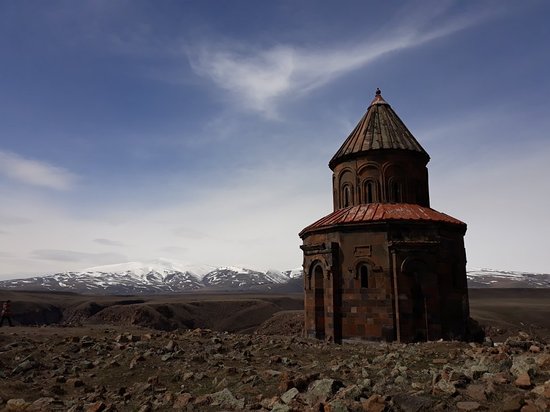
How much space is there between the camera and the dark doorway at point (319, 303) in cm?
1669

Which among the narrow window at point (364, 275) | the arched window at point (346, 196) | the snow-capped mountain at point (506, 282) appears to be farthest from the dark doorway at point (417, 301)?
the snow-capped mountain at point (506, 282)

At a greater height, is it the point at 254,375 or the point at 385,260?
the point at 385,260

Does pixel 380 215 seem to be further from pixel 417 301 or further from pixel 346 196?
pixel 417 301

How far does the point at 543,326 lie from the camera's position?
35500mm

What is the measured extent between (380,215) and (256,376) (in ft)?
28.4

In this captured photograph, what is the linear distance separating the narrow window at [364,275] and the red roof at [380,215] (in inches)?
66.4

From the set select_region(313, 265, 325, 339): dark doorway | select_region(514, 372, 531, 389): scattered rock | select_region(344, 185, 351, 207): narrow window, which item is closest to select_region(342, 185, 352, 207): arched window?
select_region(344, 185, 351, 207): narrow window

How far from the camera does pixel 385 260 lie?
1549cm

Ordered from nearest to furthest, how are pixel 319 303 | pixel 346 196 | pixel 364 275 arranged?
pixel 364 275 < pixel 319 303 < pixel 346 196

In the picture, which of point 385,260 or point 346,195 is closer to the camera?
point 385,260

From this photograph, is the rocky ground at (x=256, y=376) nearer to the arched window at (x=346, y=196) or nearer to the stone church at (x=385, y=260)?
the stone church at (x=385, y=260)

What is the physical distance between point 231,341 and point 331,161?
902 cm

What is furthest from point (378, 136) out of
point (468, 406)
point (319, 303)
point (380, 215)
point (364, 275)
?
point (468, 406)

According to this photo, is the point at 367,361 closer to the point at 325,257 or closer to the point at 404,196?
the point at 325,257
